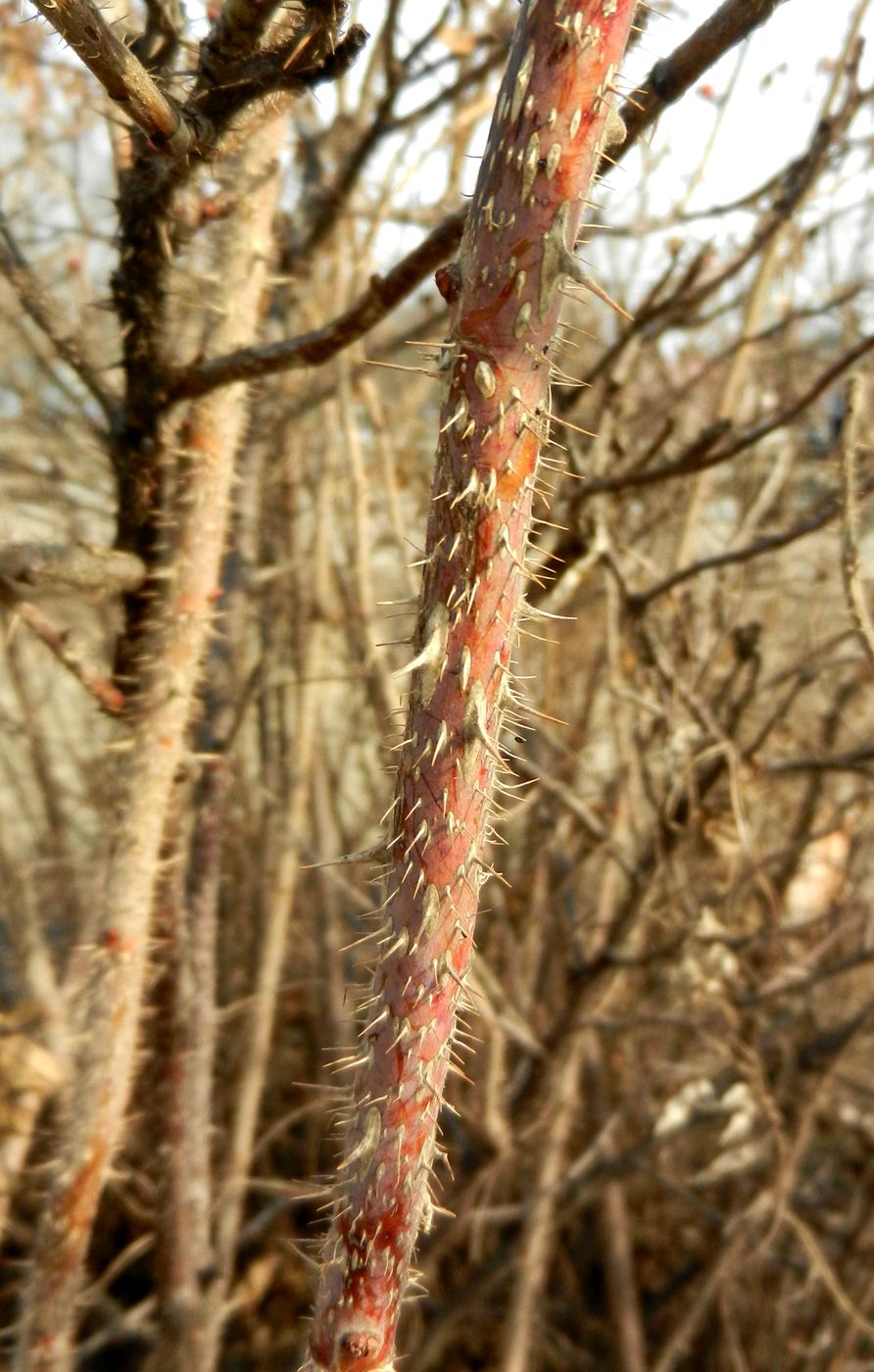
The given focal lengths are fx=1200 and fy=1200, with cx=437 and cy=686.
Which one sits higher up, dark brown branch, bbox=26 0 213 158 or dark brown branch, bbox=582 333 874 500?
dark brown branch, bbox=26 0 213 158

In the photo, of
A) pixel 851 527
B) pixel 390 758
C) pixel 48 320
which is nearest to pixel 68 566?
pixel 48 320

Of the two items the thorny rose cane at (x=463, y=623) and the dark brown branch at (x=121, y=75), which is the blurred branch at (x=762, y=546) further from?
the dark brown branch at (x=121, y=75)

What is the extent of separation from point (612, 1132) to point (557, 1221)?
1.72 feet

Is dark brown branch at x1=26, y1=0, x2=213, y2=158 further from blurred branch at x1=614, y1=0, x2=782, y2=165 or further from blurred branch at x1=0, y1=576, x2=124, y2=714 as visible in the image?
blurred branch at x1=0, y1=576, x2=124, y2=714

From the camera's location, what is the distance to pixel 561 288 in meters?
1.04

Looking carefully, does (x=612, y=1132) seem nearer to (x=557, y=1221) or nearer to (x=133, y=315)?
(x=557, y=1221)

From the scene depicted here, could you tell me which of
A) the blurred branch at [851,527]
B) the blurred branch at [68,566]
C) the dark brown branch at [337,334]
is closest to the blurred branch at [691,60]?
the dark brown branch at [337,334]

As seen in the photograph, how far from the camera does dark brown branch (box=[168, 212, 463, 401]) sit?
4.68ft

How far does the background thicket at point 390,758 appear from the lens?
1.86 m

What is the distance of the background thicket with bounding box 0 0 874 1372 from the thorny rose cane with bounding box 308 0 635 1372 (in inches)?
14.6

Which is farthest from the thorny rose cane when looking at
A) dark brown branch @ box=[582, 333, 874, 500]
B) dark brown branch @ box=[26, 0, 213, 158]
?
dark brown branch @ box=[582, 333, 874, 500]

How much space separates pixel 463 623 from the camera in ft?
3.60

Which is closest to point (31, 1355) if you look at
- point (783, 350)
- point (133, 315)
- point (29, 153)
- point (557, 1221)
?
point (133, 315)

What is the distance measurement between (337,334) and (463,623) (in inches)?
23.4
